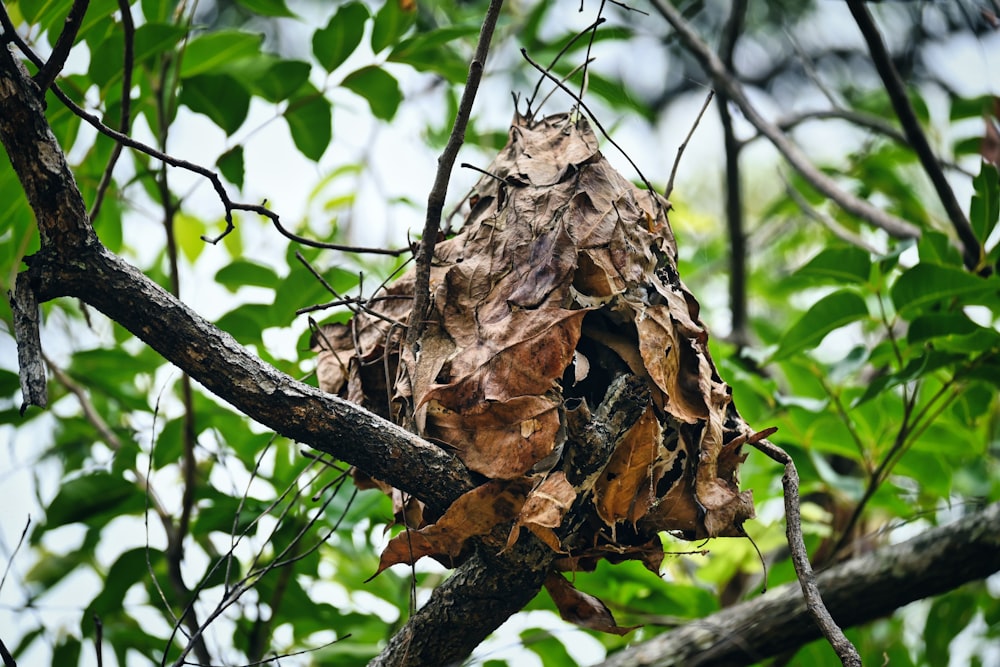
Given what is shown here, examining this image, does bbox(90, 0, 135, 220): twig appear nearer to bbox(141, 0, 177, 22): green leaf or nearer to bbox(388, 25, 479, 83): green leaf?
bbox(141, 0, 177, 22): green leaf

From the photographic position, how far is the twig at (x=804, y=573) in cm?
107

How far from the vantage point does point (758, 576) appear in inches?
109

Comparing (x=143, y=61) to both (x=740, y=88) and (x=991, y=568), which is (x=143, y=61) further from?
(x=991, y=568)

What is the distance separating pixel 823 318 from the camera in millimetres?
1811

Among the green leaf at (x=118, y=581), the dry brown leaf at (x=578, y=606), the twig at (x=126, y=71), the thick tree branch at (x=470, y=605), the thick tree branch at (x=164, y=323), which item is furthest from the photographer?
the green leaf at (x=118, y=581)

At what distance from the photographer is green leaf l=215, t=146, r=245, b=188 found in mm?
1921

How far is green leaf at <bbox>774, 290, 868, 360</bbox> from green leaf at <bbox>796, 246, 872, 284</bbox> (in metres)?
0.08

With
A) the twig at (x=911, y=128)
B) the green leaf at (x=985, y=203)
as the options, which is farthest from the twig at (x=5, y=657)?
the twig at (x=911, y=128)

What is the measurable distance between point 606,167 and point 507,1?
2.08 meters

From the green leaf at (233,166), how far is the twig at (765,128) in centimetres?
121

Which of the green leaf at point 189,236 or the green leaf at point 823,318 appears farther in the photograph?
the green leaf at point 189,236

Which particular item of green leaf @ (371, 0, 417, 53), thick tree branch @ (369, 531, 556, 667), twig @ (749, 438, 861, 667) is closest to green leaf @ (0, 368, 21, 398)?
green leaf @ (371, 0, 417, 53)

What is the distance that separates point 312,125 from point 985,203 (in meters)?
1.45

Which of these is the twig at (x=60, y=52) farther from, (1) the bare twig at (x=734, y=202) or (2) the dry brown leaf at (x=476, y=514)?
(1) the bare twig at (x=734, y=202)
